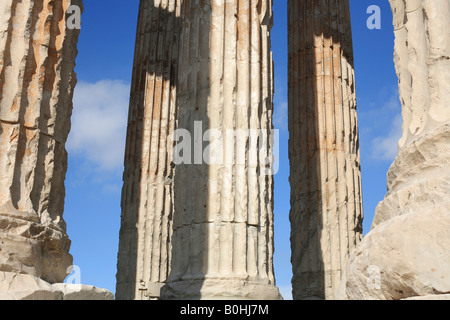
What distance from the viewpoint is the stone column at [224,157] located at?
8.80 metres

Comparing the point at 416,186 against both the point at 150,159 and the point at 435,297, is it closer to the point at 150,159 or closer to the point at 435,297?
the point at 435,297

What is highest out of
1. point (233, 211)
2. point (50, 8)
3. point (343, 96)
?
point (343, 96)

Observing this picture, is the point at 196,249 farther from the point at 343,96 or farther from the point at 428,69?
the point at 343,96

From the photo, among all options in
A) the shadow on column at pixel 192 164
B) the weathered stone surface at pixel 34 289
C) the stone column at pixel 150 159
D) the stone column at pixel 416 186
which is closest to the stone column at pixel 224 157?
the shadow on column at pixel 192 164

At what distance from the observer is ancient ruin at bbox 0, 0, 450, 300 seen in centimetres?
423

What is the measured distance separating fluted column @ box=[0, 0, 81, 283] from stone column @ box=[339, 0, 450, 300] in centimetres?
368

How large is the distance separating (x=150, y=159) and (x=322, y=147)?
15.3ft

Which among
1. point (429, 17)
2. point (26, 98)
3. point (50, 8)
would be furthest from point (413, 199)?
point (50, 8)

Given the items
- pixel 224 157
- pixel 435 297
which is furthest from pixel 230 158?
pixel 435 297

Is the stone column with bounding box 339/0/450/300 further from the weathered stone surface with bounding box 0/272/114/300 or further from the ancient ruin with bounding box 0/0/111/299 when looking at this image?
the ancient ruin with bounding box 0/0/111/299

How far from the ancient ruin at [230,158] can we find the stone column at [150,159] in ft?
0.13

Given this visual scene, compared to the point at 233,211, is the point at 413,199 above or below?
below

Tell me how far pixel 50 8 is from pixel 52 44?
0.50 metres
